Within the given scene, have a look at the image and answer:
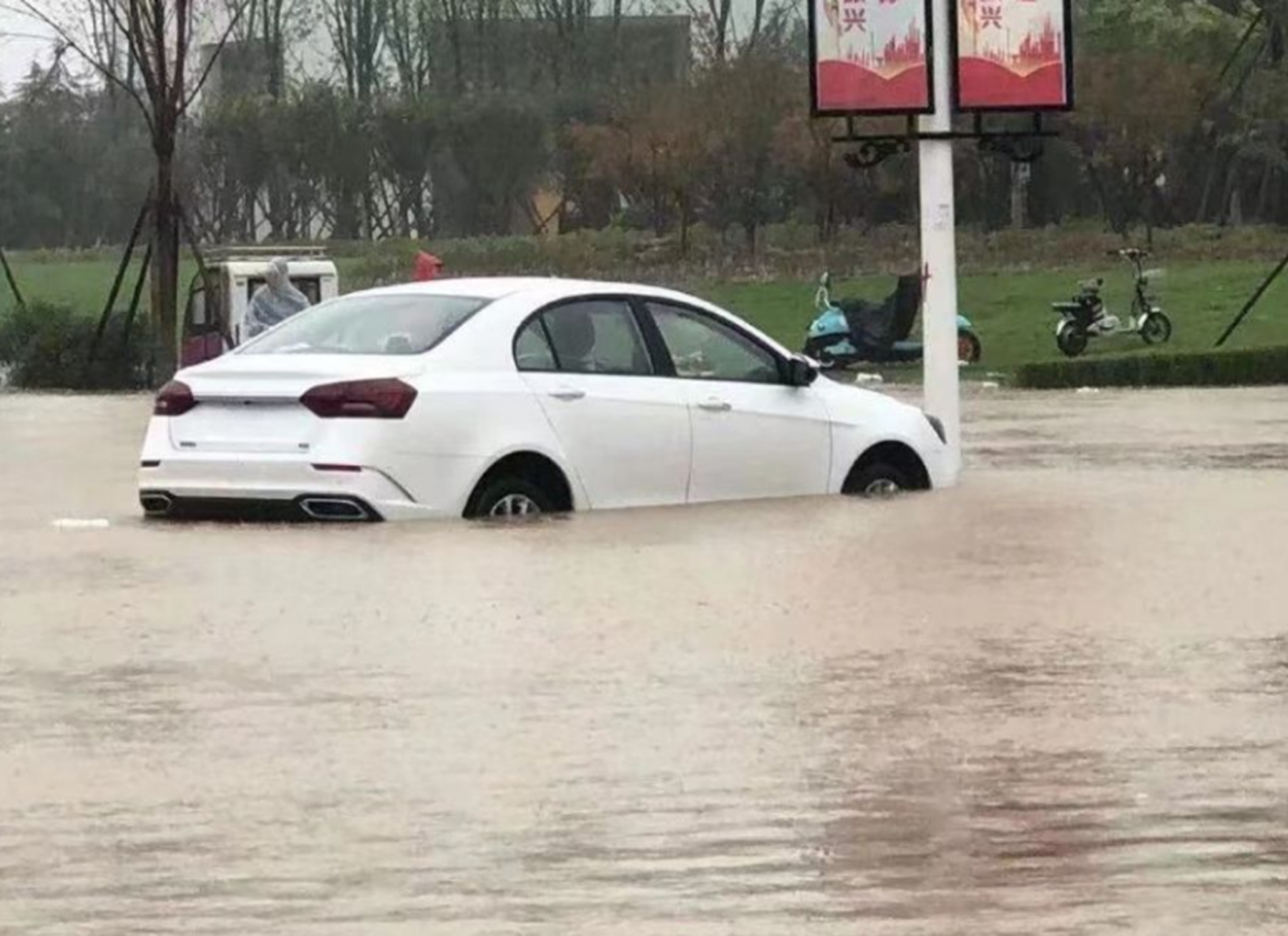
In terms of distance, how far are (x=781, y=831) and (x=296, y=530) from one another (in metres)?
7.52

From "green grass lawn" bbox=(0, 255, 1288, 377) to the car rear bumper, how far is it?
20.8m

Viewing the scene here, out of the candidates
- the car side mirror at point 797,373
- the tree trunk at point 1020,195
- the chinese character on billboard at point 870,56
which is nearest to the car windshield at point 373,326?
the car side mirror at point 797,373

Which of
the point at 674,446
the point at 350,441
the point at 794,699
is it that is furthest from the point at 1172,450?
the point at 794,699

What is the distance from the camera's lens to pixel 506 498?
15625 millimetres

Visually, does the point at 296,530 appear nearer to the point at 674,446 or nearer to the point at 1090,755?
the point at 674,446

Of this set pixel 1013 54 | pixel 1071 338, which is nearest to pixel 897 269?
pixel 1071 338

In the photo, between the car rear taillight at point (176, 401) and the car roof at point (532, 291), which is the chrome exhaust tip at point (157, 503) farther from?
the car roof at point (532, 291)

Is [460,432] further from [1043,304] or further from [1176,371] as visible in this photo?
[1043,304]

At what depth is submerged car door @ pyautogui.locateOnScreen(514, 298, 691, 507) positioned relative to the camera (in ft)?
52.0

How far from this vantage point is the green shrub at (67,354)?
37500 millimetres

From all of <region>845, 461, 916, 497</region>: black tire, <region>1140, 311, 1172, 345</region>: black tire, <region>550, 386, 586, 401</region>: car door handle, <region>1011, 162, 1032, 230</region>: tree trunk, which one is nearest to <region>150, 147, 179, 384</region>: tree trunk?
<region>1140, 311, 1172, 345</region>: black tire

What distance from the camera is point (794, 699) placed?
10359 mm

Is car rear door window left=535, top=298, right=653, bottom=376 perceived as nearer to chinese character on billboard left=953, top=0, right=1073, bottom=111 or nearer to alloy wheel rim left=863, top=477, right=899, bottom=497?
alloy wheel rim left=863, top=477, right=899, bottom=497

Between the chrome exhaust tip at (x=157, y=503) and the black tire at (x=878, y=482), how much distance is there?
12.2 feet
